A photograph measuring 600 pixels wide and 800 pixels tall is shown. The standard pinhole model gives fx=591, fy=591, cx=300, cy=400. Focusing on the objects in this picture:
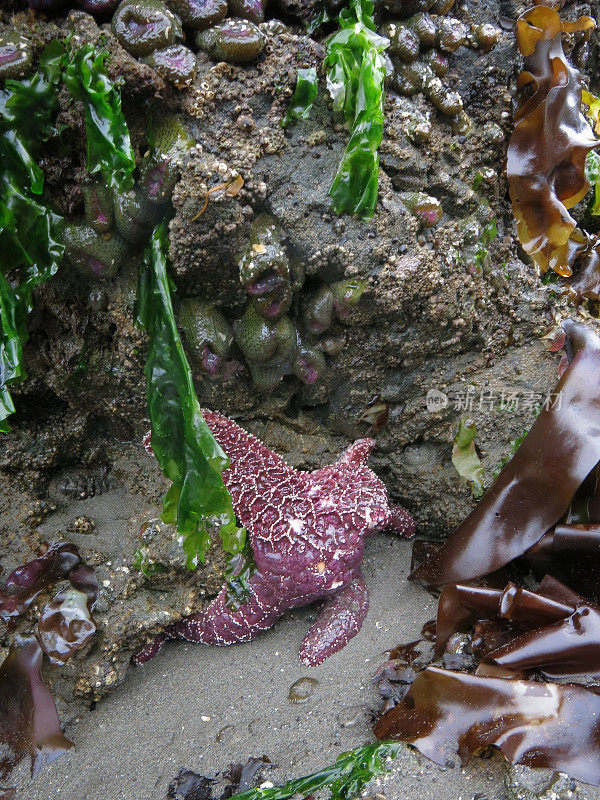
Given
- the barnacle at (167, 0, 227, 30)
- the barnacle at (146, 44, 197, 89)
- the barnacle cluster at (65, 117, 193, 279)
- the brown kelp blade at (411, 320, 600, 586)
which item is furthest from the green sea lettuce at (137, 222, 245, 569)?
the brown kelp blade at (411, 320, 600, 586)

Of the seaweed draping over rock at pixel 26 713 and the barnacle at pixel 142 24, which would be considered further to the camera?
the seaweed draping over rock at pixel 26 713

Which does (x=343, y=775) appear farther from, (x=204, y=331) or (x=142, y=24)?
(x=142, y=24)

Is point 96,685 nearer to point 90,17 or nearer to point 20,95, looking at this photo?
point 20,95

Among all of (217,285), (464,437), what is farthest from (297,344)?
(464,437)

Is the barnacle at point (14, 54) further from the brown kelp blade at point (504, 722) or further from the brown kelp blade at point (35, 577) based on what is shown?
the brown kelp blade at point (504, 722)

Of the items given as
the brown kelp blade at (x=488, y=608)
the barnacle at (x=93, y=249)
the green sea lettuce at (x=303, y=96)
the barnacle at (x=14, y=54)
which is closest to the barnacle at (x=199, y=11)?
the green sea lettuce at (x=303, y=96)

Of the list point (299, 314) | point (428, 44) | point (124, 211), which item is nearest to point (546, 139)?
point (428, 44)
